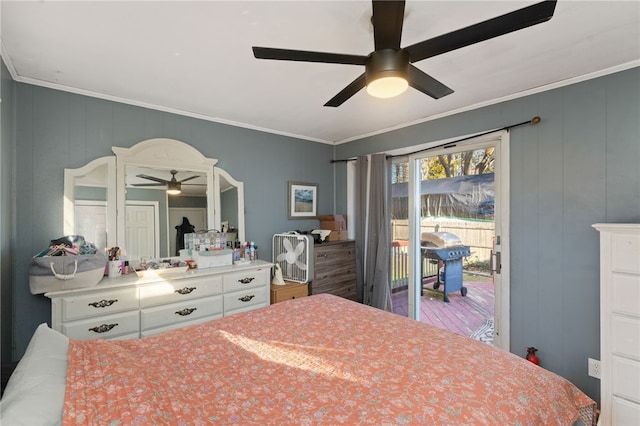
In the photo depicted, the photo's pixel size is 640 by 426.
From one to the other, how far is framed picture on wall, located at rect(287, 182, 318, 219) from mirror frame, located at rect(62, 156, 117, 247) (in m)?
1.86

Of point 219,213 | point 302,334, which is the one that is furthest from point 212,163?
point 302,334

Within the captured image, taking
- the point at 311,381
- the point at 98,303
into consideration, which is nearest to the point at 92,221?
the point at 98,303

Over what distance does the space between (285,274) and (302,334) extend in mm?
1905

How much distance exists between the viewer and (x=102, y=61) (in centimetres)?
196

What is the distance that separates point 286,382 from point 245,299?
1.75 meters

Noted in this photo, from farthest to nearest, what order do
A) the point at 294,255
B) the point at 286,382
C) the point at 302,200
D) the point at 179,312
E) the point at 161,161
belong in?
the point at 302,200, the point at 294,255, the point at 161,161, the point at 179,312, the point at 286,382

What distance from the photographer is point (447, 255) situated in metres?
3.20

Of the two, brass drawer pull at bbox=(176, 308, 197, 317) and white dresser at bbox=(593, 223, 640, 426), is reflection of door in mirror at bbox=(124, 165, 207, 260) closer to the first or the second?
brass drawer pull at bbox=(176, 308, 197, 317)

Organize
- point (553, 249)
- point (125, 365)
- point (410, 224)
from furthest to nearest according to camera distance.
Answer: point (410, 224) < point (553, 249) < point (125, 365)

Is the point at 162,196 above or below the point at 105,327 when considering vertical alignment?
above

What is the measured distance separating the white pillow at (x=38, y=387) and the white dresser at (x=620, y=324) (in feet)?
9.15

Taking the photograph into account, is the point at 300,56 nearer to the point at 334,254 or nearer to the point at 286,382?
the point at 286,382

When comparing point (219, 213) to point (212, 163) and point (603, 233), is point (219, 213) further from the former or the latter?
point (603, 233)

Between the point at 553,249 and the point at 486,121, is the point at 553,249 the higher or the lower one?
the lower one
